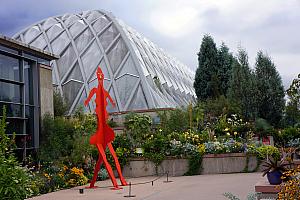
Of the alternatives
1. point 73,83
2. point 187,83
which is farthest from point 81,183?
point 187,83

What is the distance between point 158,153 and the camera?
1589 centimetres

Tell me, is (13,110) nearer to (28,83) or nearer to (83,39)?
(28,83)

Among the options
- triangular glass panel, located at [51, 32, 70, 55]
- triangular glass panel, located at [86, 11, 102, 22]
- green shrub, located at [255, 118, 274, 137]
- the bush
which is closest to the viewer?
the bush

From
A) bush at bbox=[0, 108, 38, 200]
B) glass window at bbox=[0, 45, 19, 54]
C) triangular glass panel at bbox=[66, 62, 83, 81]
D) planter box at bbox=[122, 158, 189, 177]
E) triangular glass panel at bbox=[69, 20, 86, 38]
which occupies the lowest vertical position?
planter box at bbox=[122, 158, 189, 177]

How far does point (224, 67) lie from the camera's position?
30.6 metres

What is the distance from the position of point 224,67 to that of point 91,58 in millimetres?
9609

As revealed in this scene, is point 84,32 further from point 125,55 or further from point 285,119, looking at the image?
point 285,119

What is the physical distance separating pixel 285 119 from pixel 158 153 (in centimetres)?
959

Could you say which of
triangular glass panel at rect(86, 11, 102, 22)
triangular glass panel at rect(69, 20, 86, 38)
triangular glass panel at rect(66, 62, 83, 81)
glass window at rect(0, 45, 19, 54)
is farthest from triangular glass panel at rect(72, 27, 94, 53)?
glass window at rect(0, 45, 19, 54)

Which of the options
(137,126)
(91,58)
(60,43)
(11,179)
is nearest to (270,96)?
(137,126)

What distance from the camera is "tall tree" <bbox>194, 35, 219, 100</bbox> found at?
30.0 m

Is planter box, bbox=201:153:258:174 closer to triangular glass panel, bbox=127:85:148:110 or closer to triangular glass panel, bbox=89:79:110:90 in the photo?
triangular glass panel, bbox=127:85:148:110

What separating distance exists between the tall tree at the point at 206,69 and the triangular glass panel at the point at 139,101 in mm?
6338

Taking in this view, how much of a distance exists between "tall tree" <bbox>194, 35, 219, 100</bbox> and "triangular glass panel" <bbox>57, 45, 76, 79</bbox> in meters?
8.91
